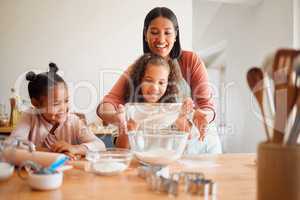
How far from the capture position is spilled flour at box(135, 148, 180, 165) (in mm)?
824

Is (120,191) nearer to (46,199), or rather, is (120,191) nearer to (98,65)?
(46,199)

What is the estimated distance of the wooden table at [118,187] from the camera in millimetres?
576

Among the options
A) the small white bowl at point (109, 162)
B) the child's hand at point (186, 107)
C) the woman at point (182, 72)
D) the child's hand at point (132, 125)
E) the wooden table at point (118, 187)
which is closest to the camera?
the wooden table at point (118, 187)

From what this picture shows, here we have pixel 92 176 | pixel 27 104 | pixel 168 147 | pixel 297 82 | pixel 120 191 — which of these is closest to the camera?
pixel 297 82

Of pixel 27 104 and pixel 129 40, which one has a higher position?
pixel 129 40

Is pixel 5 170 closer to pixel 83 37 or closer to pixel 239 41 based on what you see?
pixel 83 37

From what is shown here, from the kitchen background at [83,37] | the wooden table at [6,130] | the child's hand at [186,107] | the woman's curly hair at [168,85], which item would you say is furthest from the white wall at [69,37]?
the child's hand at [186,107]

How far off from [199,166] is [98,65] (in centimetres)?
163

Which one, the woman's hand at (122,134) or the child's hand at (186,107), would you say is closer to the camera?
the woman's hand at (122,134)

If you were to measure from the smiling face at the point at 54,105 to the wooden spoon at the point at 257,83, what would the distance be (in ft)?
3.07

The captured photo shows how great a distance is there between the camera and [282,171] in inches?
18.2

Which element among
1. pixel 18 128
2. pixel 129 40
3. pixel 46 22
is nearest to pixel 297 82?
pixel 18 128

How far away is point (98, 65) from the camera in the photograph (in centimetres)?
233

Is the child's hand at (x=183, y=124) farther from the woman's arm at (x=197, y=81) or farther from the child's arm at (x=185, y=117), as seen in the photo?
the woman's arm at (x=197, y=81)
